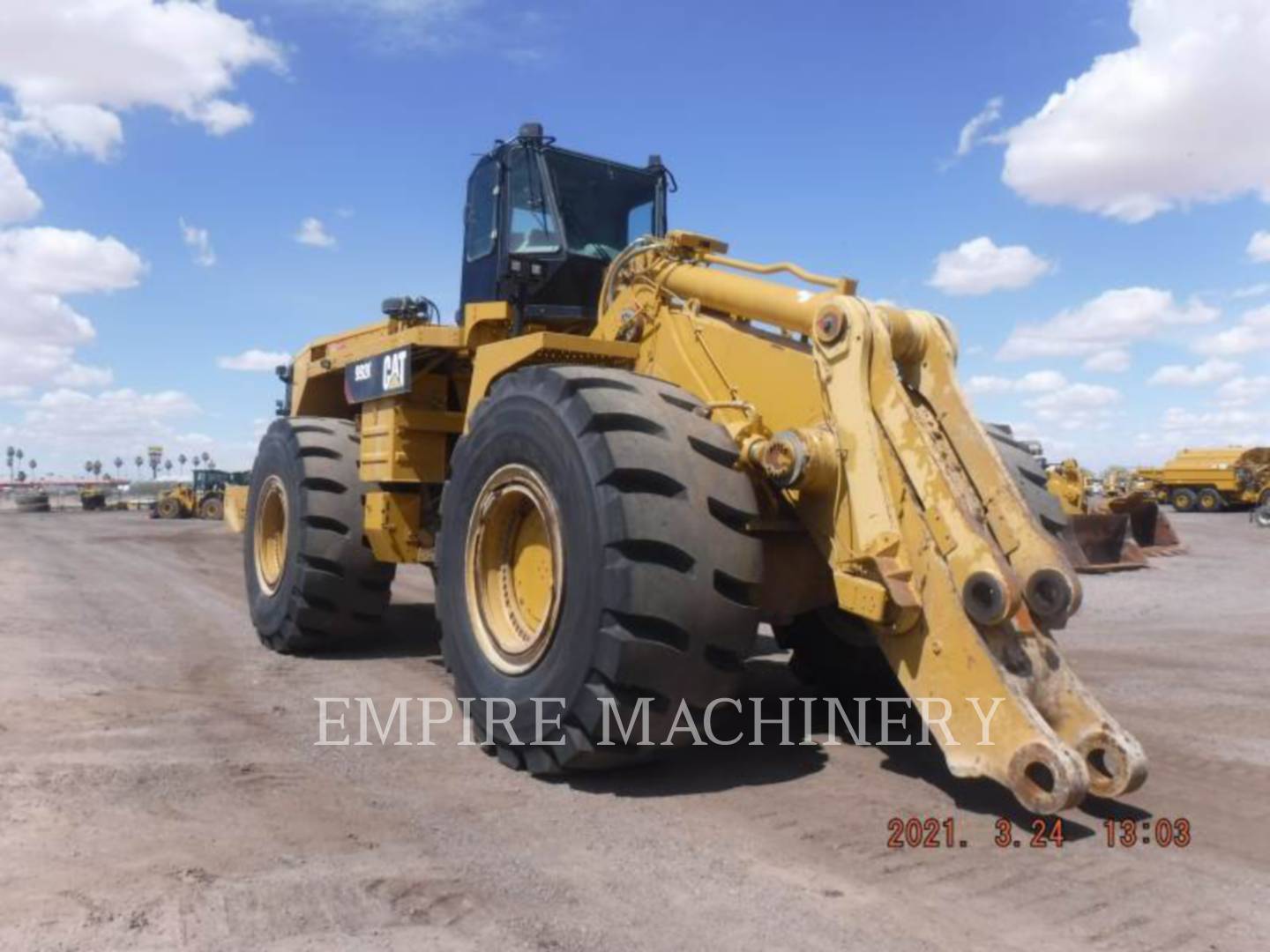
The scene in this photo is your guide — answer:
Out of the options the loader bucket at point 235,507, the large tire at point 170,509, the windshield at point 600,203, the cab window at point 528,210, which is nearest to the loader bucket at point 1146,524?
the windshield at point 600,203

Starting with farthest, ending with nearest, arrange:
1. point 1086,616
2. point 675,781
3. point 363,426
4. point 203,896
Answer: point 1086,616 < point 363,426 < point 675,781 < point 203,896

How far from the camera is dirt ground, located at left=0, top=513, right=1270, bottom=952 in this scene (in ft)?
10.1

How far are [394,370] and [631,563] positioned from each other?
3.69m

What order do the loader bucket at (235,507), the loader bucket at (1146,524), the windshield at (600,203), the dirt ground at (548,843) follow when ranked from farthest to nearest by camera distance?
the loader bucket at (1146,524)
the loader bucket at (235,507)
the windshield at (600,203)
the dirt ground at (548,843)

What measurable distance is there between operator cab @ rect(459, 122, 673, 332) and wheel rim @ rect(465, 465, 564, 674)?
193 centimetres

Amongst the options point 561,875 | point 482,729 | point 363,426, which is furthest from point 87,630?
point 561,875

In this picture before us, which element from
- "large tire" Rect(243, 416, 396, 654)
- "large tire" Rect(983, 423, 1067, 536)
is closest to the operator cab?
"large tire" Rect(243, 416, 396, 654)

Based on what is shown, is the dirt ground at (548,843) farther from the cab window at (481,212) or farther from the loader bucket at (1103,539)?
the loader bucket at (1103,539)

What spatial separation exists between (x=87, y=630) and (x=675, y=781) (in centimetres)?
665

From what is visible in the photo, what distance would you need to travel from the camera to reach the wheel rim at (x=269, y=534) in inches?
333

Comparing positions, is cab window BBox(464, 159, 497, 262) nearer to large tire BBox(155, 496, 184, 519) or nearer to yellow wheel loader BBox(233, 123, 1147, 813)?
yellow wheel loader BBox(233, 123, 1147, 813)

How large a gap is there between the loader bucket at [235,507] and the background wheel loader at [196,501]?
32.2 m

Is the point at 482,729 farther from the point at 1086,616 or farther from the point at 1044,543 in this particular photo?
the point at 1086,616

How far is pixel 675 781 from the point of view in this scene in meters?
4.54
